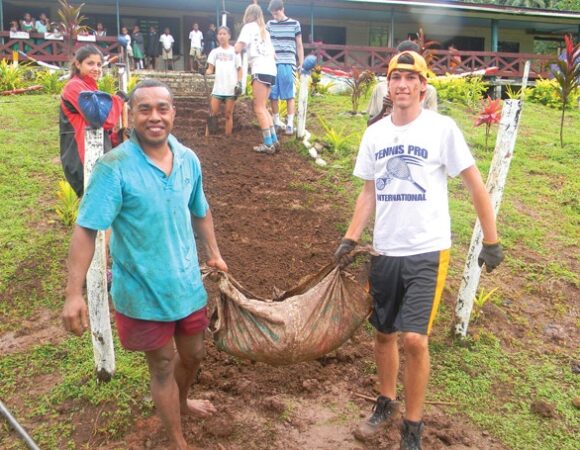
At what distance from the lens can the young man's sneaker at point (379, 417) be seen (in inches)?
114

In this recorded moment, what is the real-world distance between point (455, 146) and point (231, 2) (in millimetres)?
17941

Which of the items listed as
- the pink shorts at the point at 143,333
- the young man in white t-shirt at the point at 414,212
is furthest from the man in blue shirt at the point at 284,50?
the pink shorts at the point at 143,333

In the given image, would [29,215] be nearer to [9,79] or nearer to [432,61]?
[9,79]

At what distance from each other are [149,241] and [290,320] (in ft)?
2.93

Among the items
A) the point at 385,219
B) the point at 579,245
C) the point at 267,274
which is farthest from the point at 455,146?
the point at 579,245

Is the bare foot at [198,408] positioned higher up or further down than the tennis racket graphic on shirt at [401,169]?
further down

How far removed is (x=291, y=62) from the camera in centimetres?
750

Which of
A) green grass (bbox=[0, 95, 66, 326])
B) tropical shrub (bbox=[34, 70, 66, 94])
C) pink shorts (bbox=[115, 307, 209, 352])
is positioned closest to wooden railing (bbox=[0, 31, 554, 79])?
tropical shrub (bbox=[34, 70, 66, 94])

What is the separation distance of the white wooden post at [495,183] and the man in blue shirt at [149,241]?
1.99 meters

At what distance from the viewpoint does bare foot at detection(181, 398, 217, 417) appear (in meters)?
2.98

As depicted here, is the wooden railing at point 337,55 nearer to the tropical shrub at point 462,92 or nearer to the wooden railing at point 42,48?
the wooden railing at point 42,48

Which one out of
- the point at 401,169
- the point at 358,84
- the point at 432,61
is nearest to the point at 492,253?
the point at 401,169

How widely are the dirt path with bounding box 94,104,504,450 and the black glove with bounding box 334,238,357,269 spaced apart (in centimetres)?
82

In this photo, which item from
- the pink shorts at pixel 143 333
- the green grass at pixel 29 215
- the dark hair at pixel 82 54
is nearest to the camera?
the pink shorts at pixel 143 333
